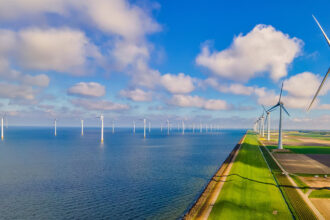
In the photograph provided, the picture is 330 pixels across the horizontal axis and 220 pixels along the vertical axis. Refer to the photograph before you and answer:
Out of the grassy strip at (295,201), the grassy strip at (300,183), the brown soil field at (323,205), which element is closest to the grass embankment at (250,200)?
the grassy strip at (295,201)

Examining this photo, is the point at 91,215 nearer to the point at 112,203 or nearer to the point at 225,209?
the point at 112,203

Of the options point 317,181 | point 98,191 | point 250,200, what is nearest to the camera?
point 250,200

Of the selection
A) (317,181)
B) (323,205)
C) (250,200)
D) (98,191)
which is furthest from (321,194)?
(98,191)

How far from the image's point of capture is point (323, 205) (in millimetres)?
35750

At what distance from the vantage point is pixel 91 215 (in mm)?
36531

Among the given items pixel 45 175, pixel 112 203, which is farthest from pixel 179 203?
pixel 45 175

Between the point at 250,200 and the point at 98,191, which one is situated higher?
the point at 250,200

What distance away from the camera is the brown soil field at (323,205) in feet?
106

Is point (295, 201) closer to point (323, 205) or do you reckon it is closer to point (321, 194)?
point (323, 205)

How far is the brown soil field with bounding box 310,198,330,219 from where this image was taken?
32228 millimetres

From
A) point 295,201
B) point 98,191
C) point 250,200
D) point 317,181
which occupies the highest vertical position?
point 295,201

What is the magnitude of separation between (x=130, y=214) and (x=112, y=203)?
6.49 m

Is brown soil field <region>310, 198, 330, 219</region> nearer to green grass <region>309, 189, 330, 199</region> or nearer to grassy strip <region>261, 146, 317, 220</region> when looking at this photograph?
grassy strip <region>261, 146, 317, 220</region>

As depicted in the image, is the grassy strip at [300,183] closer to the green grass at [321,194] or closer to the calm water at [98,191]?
the green grass at [321,194]
